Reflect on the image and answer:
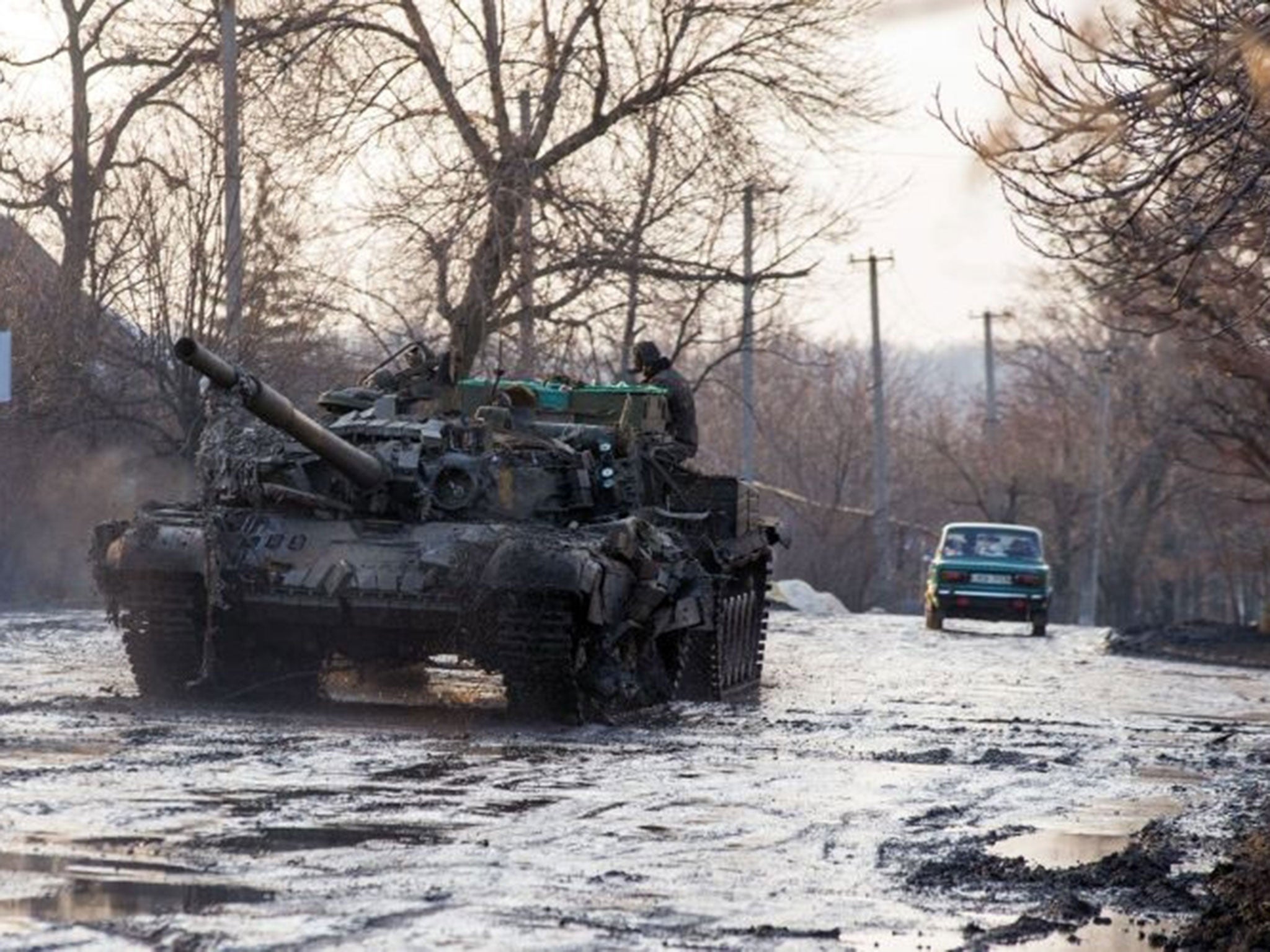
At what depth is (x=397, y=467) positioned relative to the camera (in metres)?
18.5

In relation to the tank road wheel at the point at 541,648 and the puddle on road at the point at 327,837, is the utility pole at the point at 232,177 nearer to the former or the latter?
the tank road wheel at the point at 541,648

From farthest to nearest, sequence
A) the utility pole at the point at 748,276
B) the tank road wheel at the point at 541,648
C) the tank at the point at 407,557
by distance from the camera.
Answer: the utility pole at the point at 748,276 → the tank at the point at 407,557 → the tank road wheel at the point at 541,648

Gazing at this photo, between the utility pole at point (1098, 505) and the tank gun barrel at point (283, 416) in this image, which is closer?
the tank gun barrel at point (283, 416)

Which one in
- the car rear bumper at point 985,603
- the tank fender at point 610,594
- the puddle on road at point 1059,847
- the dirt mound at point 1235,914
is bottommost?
the dirt mound at point 1235,914

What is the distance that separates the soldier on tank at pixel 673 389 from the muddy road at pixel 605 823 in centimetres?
239

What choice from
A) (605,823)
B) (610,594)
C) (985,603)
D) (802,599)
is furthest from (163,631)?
(802,599)

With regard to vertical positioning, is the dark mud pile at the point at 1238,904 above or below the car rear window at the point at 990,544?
below

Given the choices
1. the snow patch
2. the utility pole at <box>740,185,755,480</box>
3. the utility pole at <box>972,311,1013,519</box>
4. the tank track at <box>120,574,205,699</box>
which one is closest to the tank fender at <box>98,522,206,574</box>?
the tank track at <box>120,574,205,699</box>

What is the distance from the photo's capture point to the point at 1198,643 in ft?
114

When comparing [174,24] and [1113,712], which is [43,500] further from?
[1113,712]

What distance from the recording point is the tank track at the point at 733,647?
824 inches

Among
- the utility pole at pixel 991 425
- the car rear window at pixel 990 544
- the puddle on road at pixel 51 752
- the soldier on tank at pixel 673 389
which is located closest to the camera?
the puddle on road at pixel 51 752

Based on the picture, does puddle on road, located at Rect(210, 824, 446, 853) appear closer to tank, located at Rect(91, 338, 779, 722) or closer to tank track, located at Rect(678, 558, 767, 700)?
tank, located at Rect(91, 338, 779, 722)

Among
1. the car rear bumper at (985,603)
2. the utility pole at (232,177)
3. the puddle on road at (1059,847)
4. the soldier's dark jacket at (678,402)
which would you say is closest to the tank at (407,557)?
the soldier's dark jacket at (678,402)
